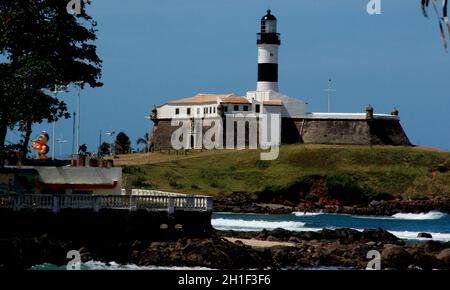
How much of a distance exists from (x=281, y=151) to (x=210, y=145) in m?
11.7

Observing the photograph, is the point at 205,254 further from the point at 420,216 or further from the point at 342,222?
the point at 420,216

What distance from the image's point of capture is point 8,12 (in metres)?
52.0

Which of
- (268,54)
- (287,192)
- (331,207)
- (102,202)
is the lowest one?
(102,202)

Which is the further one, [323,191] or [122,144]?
[122,144]

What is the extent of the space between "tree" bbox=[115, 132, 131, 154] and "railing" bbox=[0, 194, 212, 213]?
409ft

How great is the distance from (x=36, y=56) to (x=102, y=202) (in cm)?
778

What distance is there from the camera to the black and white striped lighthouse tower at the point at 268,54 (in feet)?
492

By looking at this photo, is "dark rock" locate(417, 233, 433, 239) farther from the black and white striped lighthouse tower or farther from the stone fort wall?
the stone fort wall

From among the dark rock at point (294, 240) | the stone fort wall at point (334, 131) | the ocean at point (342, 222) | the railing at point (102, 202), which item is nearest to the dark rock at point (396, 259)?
the railing at point (102, 202)

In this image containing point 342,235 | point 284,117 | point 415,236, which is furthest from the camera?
point 284,117

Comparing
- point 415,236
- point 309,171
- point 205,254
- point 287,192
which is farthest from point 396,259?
point 309,171

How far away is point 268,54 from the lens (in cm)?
14950

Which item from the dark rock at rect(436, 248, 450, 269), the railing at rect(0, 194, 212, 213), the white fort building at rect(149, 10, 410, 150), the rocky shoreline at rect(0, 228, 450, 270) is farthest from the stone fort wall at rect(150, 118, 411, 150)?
the railing at rect(0, 194, 212, 213)
